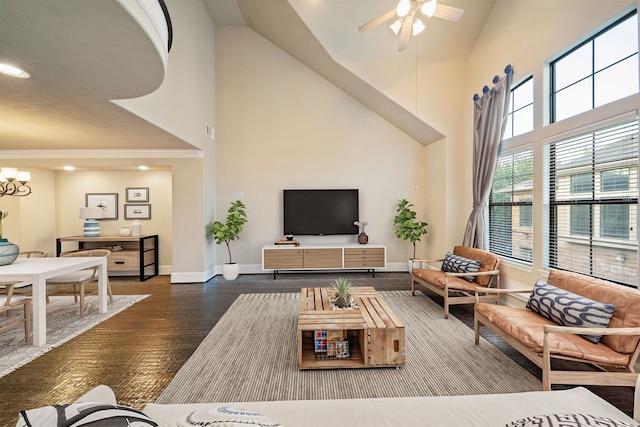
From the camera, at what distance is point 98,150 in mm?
5191

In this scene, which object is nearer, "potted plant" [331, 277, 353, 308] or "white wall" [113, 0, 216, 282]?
"potted plant" [331, 277, 353, 308]

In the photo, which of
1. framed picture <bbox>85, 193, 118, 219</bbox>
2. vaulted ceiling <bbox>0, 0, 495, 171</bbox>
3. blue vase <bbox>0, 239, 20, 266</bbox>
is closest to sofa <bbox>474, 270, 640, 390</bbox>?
vaulted ceiling <bbox>0, 0, 495, 171</bbox>

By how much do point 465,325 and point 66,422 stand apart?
365 centimetres

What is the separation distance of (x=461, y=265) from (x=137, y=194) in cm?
629

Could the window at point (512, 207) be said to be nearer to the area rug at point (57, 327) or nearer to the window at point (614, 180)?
the window at point (614, 180)

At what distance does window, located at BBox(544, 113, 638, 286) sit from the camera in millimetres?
2629

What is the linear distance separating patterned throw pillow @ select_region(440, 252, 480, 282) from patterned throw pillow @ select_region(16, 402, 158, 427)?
4.10 metres

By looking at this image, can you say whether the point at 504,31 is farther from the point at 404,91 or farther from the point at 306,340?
the point at 306,340

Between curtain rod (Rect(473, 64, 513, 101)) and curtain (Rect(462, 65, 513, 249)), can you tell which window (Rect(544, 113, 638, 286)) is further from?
curtain rod (Rect(473, 64, 513, 101))

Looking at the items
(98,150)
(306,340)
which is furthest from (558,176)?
(98,150)

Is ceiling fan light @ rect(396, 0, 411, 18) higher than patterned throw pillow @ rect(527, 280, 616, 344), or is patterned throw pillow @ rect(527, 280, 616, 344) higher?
ceiling fan light @ rect(396, 0, 411, 18)

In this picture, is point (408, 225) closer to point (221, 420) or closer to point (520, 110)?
point (520, 110)

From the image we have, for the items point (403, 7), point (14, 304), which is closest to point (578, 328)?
point (403, 7)

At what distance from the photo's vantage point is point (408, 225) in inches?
231
